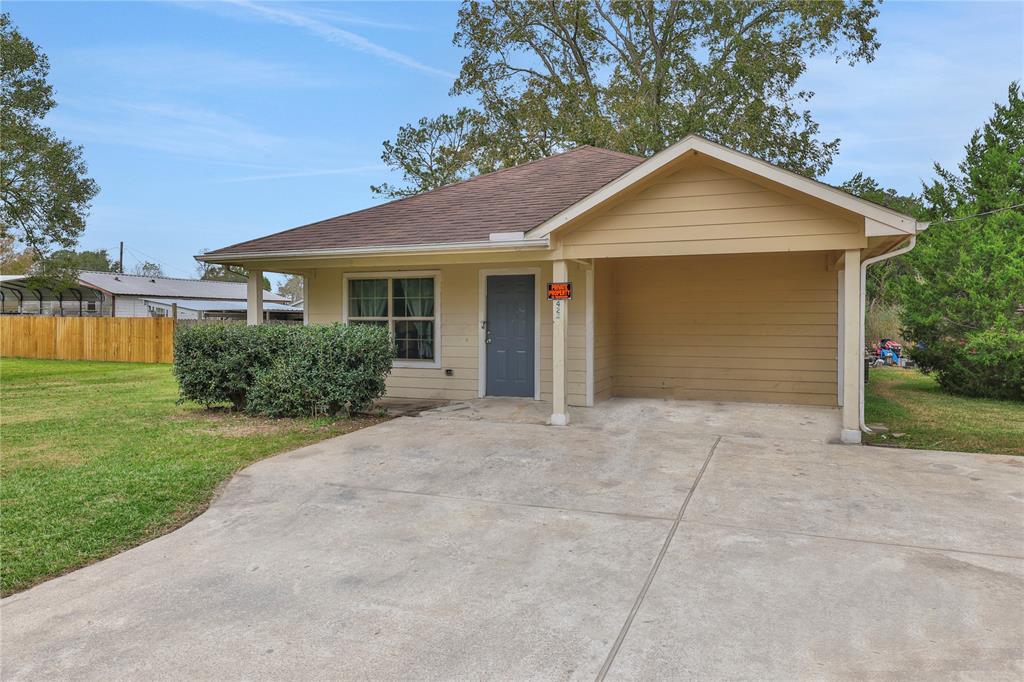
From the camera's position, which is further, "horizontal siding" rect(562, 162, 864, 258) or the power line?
the power line

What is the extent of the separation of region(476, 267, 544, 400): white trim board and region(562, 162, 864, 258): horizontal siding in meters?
1.88

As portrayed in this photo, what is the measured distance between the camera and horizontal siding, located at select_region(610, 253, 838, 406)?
8.81 m

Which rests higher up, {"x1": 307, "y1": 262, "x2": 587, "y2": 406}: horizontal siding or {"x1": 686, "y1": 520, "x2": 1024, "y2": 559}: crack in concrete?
{"x1": 307, "y1": 262, "x2": 587, "y2": 406}: horizontal siding

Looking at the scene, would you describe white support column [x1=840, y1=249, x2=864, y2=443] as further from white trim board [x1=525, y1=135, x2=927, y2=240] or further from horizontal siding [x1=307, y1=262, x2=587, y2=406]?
horizontal siding [x1=307, y1=262, x2=587, y2=406]

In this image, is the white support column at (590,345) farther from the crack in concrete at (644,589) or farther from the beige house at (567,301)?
the crack in concrete at (644,589)

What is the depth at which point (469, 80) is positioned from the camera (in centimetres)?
2183

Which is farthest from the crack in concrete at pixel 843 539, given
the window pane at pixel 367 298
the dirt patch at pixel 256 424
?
the window pane at pixel 367 298

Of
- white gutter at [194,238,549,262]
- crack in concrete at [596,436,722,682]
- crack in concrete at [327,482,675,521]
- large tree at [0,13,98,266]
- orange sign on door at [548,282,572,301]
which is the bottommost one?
crack in concrete at [596,436,722,682]

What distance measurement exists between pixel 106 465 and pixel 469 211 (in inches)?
244

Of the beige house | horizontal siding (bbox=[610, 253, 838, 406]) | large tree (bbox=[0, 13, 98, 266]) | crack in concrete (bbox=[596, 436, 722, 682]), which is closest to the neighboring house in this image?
large tree (bbox=[0, 13, 98, 266])

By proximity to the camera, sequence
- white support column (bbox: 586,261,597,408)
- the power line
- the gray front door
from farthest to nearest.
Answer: the power line < the gray front door < white support column (bbox: 586,261,597,408)

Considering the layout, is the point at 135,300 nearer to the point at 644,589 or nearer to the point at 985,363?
the point at 985,363

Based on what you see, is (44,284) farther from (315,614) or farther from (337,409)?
(315,614)

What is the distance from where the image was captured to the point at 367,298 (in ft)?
33.1
